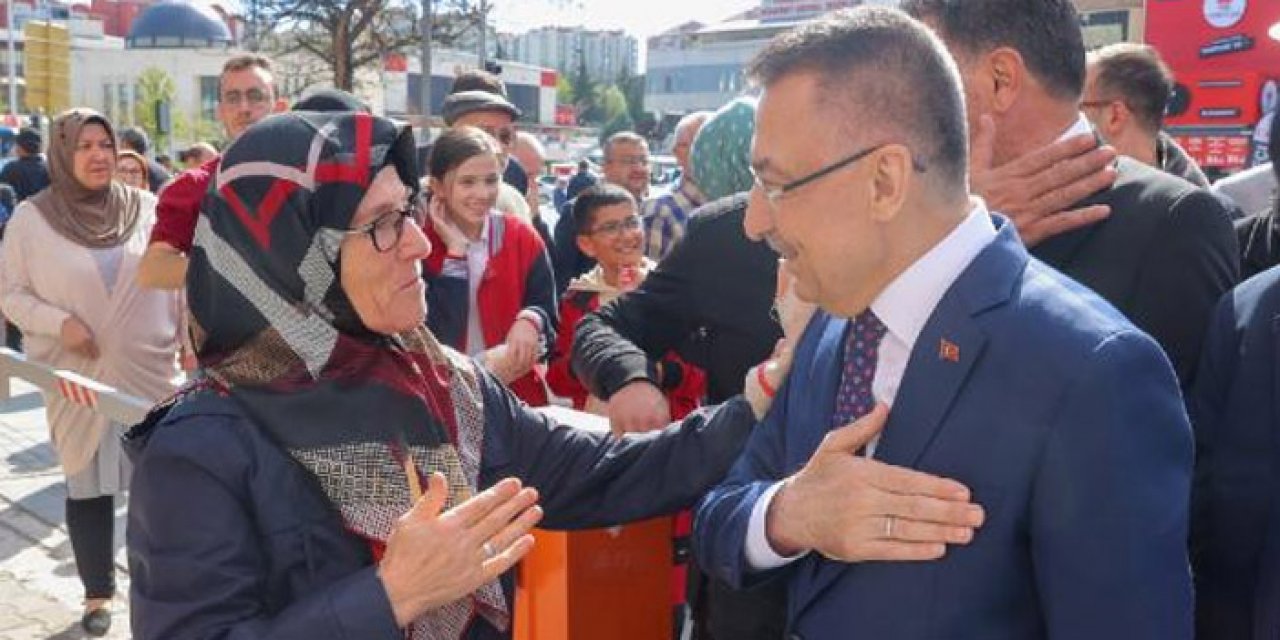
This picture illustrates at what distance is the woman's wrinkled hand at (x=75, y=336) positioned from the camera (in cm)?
474

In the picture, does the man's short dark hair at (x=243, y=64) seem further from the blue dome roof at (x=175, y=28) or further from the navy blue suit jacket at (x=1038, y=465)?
the blue dome roof at (x=175, y=28)

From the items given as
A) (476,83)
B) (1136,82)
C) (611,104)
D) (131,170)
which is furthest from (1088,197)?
(611,104)

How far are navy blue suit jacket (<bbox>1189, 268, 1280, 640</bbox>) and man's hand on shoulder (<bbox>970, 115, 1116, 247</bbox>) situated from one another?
300 millimetres

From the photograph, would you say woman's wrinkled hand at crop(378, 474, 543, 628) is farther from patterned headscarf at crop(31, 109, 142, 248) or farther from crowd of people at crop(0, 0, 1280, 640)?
patterned headscarf at crop(31, 109, 142, 248)

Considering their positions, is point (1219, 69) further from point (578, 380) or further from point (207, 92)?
point (207, 92)

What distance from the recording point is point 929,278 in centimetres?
165

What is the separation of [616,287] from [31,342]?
8.10ft

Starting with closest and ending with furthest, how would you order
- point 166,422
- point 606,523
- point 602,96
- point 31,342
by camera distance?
point 166,422 < point 606,523 < point 31,342 < point 602,96

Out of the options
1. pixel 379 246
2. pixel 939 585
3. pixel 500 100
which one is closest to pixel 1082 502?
pixel 939 585

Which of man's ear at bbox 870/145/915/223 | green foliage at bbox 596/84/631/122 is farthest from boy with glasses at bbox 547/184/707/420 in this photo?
green foliage at bbox 596/84/631/122

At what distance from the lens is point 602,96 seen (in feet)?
376

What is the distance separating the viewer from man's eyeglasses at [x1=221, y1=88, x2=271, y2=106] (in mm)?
4758

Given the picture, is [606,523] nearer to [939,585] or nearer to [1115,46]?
[939,585]

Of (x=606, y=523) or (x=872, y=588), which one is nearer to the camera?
(x=872, y=588)
